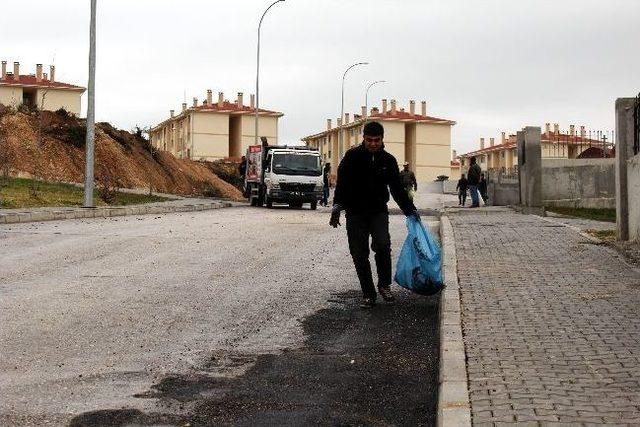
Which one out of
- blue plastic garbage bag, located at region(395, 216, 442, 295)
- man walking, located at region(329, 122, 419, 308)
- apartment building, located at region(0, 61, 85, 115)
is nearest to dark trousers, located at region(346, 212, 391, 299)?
man walking, located at region(329, 122, 419, 308)

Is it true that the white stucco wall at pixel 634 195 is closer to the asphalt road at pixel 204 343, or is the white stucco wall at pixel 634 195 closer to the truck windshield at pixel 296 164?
the asphalt road at pixel 204 343

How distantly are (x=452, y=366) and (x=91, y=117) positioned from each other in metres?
23.0

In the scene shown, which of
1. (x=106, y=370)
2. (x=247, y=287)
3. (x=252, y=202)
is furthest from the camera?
(x=252, y=202)

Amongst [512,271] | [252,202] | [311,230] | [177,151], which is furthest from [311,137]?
[512,271]

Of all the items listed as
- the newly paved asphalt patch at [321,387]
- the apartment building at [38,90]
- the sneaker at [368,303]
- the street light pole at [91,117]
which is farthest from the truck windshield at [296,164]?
the apartment building at [38,90]

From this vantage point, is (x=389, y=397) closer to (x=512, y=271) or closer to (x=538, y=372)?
(x=538, y=372)

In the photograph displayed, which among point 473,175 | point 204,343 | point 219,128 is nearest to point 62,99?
point 219,128

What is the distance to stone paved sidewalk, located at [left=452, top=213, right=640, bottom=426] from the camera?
210 inches

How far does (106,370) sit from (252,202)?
3271 cm

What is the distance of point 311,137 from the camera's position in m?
144

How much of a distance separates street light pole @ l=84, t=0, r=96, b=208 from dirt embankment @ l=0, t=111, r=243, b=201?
1836 centimetres

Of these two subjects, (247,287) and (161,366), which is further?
(247,287)

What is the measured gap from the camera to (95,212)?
26281mm

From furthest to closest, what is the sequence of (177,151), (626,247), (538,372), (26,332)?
(177,151)
(626,247)
(26,332)
(538,372)
